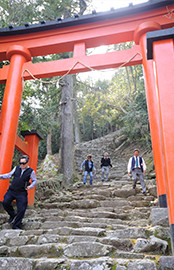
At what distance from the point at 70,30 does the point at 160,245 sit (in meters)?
5.70

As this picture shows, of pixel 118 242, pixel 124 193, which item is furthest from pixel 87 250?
pixel 124 193

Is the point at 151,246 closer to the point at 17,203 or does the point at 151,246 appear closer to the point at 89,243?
the point at 89,243

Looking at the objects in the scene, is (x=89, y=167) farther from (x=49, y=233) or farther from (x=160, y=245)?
(x=160, y=245)

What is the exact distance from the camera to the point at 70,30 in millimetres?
6242

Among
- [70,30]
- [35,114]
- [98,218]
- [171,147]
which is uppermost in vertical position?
[70,30]

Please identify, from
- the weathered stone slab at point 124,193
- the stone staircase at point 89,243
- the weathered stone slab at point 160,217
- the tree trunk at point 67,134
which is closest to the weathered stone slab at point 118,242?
the stone staircase at point 89,243

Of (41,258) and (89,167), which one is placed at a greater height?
(89,167)

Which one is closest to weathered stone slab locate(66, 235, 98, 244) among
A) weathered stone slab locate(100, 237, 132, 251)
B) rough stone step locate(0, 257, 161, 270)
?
weathered stone slab locate(100, 237, 132, 251)

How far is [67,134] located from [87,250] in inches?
317

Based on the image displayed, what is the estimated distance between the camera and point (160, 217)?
3756mm

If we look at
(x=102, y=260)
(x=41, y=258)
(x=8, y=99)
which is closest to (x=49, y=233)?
(x=41, y=258)

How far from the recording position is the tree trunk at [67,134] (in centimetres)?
1005

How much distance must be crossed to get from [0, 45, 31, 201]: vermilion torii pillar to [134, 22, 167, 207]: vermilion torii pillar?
317 cm

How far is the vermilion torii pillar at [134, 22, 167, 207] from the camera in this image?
4.42 metres
